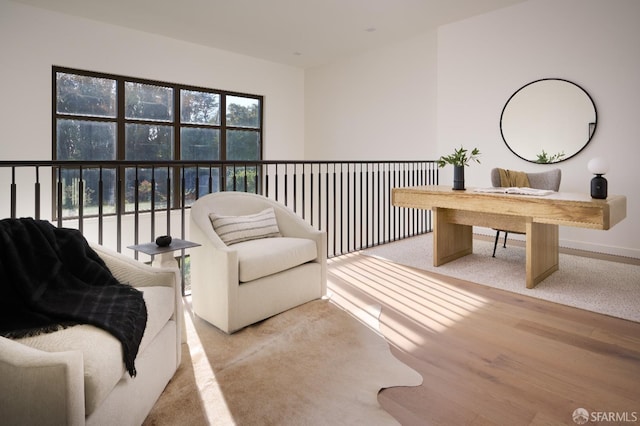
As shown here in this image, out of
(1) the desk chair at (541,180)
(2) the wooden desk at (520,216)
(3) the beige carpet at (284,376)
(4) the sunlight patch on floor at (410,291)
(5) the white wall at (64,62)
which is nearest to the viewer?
(3) the beige carpet at (284,376)

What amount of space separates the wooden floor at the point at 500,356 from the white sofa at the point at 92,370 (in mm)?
969

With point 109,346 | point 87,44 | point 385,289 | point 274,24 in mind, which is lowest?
point 385,289

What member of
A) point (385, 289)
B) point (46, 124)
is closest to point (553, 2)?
point (385, 289)

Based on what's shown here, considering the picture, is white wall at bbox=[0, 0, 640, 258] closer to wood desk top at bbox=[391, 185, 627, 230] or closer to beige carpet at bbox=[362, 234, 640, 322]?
beige carpet at bbox=[362, 234, 640, 322]

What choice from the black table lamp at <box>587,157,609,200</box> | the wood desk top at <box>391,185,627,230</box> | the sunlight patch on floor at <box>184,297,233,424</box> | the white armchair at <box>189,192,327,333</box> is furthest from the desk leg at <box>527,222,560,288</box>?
the sunlight patch on floor at <box>184,297,233,424</box>

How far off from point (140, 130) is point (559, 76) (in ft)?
18.5

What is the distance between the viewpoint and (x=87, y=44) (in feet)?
17.2

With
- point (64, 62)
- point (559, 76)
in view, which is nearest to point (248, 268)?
point (559, 76)

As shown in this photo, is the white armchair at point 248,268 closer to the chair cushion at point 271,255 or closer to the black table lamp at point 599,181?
the chair cushion at point 271,255

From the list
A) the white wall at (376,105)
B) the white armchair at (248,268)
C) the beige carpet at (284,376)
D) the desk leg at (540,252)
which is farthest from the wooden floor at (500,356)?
the white wall at (376,105)

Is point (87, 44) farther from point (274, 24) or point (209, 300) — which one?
point (209, 300)

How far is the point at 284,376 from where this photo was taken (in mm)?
1865

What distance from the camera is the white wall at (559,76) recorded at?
13.2 feet

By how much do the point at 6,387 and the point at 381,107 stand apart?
20.2 ft
